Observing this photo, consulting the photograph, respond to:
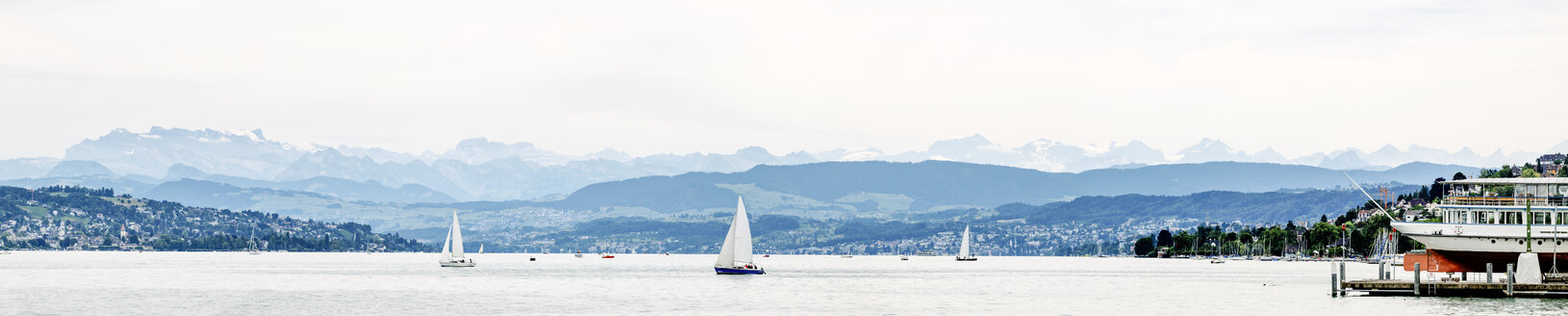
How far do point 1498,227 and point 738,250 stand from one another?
79594 mm

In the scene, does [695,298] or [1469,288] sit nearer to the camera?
[1469,288]

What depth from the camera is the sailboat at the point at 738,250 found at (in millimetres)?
171812

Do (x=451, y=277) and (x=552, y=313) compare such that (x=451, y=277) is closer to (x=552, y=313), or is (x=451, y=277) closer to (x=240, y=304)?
(x=240, y=304)

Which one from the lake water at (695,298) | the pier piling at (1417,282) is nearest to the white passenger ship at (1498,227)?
the lake water at (695,298)

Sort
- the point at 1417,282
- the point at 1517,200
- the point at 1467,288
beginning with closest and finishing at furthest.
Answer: the point at 1467,288 → the point at 1417,282 → the point at 1517,200

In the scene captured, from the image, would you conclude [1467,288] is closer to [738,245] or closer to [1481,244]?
[1481,244]

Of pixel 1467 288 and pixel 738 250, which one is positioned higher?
pixel 738 250

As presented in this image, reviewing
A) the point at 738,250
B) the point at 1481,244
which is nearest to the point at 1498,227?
the point at 1481,244

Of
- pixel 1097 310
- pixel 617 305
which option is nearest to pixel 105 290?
pixel 617 305

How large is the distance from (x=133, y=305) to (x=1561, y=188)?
107092mm

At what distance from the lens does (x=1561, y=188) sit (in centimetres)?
12719

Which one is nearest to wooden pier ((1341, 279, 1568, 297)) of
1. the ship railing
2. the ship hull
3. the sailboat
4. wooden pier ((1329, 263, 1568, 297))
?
wooden pier ((1329, 263, 1568, 297))

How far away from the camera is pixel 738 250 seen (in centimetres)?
17900

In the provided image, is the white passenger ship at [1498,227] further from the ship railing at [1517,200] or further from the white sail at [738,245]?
the white sail at [738,245]
